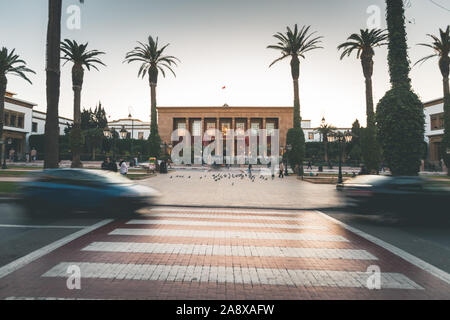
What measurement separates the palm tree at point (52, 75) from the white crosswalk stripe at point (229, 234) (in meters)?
8.92

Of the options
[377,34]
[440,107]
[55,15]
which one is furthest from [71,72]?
[440,107]

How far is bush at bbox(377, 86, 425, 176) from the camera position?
16344 millimetres

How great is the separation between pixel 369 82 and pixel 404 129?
530 inches

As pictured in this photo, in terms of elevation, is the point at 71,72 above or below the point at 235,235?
above

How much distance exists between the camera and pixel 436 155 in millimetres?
53375

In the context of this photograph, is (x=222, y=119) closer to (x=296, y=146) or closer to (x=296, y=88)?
(x=296, y=88)

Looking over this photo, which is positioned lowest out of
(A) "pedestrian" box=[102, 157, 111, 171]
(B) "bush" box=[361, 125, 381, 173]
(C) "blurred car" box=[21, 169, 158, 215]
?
(C) "blurred car" box=[21, 169, 158, 215]

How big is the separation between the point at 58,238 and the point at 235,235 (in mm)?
3974

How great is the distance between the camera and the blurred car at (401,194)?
8102 millimetres

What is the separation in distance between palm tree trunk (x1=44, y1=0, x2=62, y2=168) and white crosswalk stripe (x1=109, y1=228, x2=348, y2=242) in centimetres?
891

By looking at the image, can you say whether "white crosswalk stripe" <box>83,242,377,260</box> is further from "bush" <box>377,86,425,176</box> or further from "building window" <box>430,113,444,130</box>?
"building window" <box>430,113,444,130</box>

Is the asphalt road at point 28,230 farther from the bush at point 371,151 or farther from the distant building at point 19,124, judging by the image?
the distant building at point 19,124

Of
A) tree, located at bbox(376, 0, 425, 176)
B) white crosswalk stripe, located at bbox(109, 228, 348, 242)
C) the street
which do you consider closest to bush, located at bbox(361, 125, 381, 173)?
tree, located at bbox(376, 0, 425, 176)
